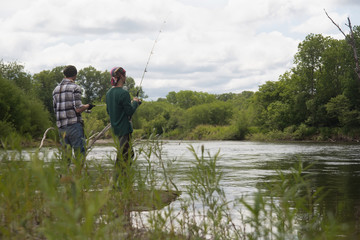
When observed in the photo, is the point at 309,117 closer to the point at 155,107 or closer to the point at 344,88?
the point at 344,88

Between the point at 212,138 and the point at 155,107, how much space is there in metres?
44.0

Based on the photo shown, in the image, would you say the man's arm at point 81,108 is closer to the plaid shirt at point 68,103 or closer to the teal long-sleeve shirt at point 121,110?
the plaid shirt at point 68,103

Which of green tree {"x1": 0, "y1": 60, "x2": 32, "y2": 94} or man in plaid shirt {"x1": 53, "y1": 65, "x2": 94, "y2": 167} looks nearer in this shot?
man in plaid shirt {"x1": 53, "y1": 65, "x2": 94, "y2": 167}

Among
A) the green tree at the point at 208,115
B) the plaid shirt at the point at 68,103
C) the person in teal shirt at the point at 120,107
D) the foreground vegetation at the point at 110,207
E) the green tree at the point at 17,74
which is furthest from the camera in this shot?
the green tree at the point at 208,115

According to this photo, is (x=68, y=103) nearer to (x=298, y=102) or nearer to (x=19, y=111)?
(x=19, y=111)

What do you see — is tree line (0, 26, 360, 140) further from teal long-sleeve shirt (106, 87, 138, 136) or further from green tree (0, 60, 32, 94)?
teal long-sleeve shirt (106, 87, 138, 136)

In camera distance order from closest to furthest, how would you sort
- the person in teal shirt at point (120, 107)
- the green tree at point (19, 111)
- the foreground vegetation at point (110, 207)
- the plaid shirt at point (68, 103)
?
the foreground vegetation at point (110, 207), the person in teal shirt at point (120, 107), the plaid shirt at point (68, 103), the green tree at point (19, 111)

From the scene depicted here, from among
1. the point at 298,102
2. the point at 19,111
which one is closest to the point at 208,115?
the point at 298,102

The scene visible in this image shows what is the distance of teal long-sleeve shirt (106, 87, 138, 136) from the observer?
6.25 meters

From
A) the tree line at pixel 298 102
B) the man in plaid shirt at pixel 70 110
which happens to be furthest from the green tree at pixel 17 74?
the man in plaid shirt at pixel 70 110

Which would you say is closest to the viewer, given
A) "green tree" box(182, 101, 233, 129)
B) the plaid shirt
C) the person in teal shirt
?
the person in teal shirt

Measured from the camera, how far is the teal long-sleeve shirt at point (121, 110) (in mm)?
6254

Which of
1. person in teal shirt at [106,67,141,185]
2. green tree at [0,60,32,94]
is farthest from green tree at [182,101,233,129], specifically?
person in teal shirt at [106,67,141,185]

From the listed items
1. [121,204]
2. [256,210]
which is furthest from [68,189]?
[256,210]
